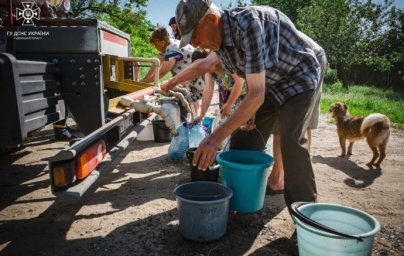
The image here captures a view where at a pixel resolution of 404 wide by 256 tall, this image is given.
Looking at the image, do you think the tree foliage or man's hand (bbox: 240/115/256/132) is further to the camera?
the tree foliage

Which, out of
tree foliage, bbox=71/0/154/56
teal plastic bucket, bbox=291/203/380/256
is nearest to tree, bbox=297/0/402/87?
tree foliage, bbox=71/0/154/56

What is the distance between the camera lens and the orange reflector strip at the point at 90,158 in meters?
2.15

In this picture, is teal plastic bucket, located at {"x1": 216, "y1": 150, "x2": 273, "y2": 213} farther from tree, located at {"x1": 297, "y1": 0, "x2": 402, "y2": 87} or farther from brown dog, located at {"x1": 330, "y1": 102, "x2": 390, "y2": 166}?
tree, located at {"x1": 297, "y1": 0, "x2": 402, "y2": 87}

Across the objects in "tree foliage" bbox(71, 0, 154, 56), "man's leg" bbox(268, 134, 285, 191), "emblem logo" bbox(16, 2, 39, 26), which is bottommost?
"man's leg" bbox(268, 134, 285, 191)

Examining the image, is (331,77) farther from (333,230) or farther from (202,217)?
(333,230)

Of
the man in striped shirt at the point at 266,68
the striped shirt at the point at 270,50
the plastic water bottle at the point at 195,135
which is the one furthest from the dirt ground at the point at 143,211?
the striped shirt at the point at 270,50

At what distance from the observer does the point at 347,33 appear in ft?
73.8

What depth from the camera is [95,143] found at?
2.44 metres

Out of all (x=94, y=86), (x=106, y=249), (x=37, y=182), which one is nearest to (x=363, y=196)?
(x=106, y=249)

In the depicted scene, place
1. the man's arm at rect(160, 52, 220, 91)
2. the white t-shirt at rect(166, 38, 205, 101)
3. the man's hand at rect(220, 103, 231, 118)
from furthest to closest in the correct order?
→ the white t-shirt at rect(166, 38, 205, 101) < the man's hand at rect(220, 103, 231, 118) < the man's arm at rect(160, 52, 220, 91)

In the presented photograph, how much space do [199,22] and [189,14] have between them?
0.29ft

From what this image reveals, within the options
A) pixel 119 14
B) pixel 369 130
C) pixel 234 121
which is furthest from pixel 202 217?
pixel 119 14

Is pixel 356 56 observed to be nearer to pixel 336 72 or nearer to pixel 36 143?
pixel 336 72

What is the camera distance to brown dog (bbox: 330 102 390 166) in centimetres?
477
